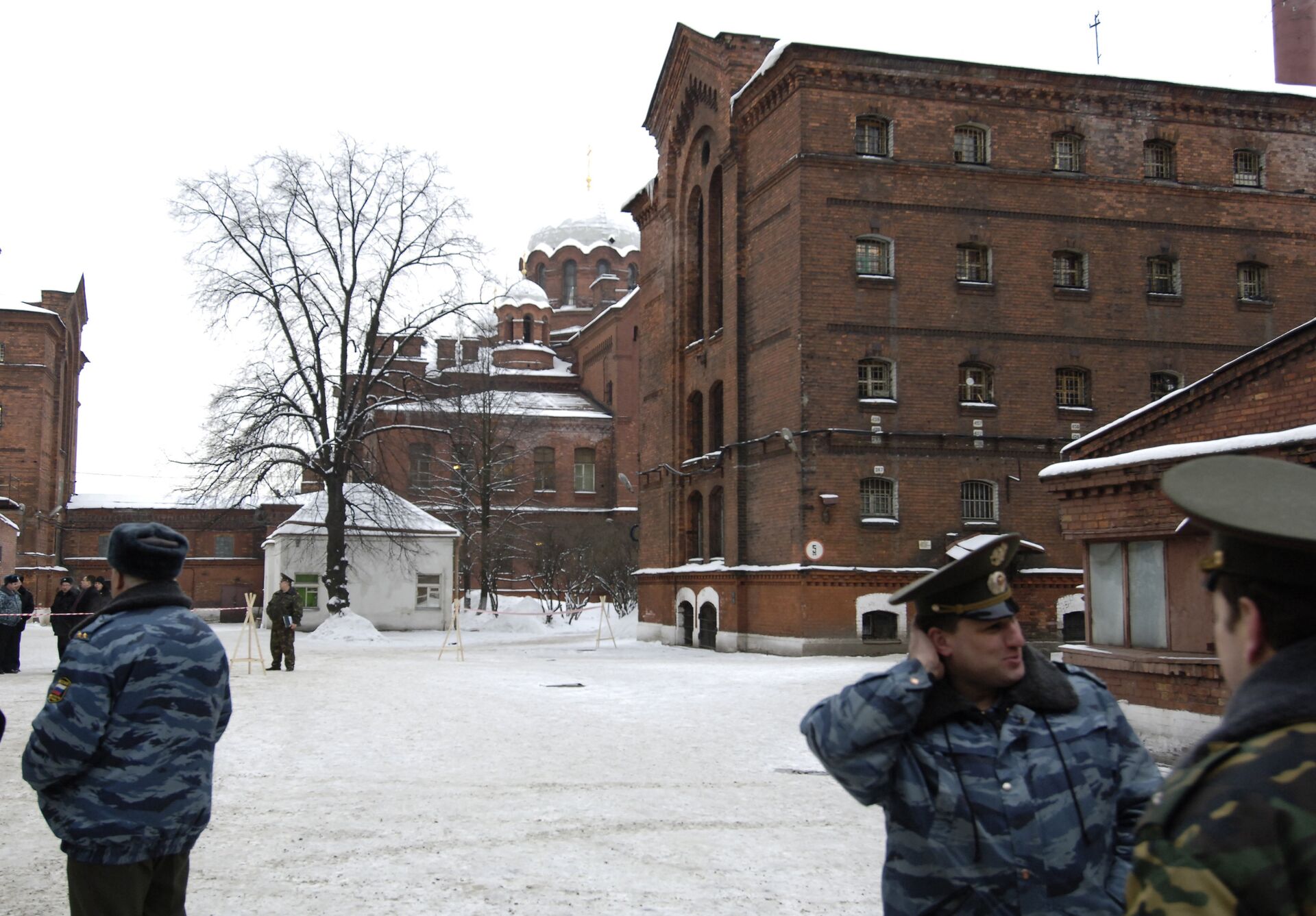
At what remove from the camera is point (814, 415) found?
27.8 m

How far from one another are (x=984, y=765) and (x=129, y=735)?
121 inches

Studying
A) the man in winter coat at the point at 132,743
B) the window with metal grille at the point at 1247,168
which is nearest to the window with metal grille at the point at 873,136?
the window with metal grille at the point at 1247,168

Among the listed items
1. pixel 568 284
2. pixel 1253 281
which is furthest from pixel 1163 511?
pixel 568 284

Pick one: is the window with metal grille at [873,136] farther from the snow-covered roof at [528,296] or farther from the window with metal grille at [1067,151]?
the snow-covered roof at [528,296]

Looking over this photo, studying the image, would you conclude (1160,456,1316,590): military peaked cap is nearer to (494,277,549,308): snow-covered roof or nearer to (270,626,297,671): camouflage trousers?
(270,626,297,671): camouflage trousers

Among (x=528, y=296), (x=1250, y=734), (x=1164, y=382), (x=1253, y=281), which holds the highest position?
(x=528, y=296)

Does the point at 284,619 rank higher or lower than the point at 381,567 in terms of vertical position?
lower

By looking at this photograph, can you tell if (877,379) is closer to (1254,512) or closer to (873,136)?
(873,136)

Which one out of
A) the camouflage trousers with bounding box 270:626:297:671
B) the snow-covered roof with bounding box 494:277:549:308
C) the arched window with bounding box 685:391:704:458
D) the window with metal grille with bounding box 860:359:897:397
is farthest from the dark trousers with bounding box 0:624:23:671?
the snow-covered roof with bounding box 494:277:549:308

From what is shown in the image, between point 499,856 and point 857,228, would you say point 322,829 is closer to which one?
point 499,856

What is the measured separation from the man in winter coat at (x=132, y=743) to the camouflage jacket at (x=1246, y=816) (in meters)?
3.72

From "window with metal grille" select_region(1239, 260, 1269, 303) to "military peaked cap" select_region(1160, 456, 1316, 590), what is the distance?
3127cm

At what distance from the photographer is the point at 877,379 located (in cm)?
2845

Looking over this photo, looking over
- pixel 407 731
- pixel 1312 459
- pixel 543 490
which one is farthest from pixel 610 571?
pixel 1312 459
